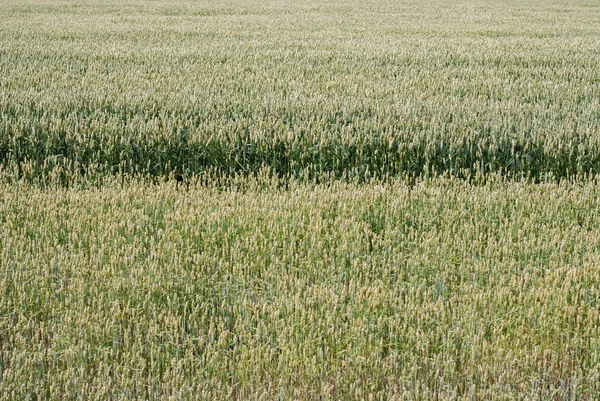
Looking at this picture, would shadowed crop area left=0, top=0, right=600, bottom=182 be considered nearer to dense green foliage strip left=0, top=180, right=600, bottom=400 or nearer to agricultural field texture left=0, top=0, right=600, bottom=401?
agricultural field texture left=0, top=0, right=600, bottom=401

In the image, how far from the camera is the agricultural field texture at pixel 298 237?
3.46 meters

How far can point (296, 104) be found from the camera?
8.28 metres

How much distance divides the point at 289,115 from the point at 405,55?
6.07 m

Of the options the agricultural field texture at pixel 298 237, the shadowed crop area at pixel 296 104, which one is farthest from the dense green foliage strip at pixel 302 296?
the shadowed crop area at pixel 296 104

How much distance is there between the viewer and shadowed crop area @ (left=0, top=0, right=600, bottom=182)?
22.7 ft

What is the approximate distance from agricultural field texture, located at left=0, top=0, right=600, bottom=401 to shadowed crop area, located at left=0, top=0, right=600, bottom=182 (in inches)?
1.6

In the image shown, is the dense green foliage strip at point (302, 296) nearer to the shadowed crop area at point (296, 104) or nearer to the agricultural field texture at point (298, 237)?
the agricultural field texture at point (298, 237)

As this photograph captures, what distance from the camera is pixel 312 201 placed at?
5598 millimetres

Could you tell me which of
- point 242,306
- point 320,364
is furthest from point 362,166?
point 320,364

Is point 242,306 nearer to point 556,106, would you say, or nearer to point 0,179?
point 0,179

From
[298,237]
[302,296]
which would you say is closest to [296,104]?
[298,237]

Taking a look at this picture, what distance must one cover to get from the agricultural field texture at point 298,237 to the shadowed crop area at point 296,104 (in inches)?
1.6

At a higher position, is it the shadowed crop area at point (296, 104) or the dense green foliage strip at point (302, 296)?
the shadowed crop area at point (296, 104)

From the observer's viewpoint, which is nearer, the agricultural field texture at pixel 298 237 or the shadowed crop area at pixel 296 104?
the agricultural field texture at pixel 298 237
